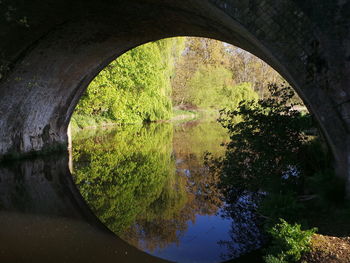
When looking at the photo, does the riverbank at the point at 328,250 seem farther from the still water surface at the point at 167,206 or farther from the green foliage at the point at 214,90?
the green foliage at the point at 214,90

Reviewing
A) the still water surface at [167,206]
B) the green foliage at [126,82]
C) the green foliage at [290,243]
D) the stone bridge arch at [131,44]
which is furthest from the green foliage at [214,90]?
the green foliage at [290,243]

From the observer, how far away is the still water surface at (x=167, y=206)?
5844 millimetres

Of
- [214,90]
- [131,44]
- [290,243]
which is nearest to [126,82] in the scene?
[131,44]

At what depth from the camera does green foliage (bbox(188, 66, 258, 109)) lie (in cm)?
4678

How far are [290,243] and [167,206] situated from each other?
395 cm

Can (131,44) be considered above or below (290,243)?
above

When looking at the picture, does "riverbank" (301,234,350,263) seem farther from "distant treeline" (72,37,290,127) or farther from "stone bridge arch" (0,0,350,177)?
"distant treeline" (72,37,290,127)

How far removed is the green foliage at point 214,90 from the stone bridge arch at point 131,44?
3305 cm

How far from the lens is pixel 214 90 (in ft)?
158

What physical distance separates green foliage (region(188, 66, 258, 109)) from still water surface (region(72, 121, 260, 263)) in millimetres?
32802

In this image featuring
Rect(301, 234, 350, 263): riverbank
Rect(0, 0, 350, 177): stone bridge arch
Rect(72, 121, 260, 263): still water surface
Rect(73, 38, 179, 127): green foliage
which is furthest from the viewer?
Rect(73, 38, 179, 127): green foliage

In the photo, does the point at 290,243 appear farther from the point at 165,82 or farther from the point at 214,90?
the point at 214,90

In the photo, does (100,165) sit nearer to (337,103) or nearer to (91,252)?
(91,252)

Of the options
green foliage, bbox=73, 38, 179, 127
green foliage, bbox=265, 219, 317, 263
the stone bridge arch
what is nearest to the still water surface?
green foliage, bbox=265, 219, 317, 263
